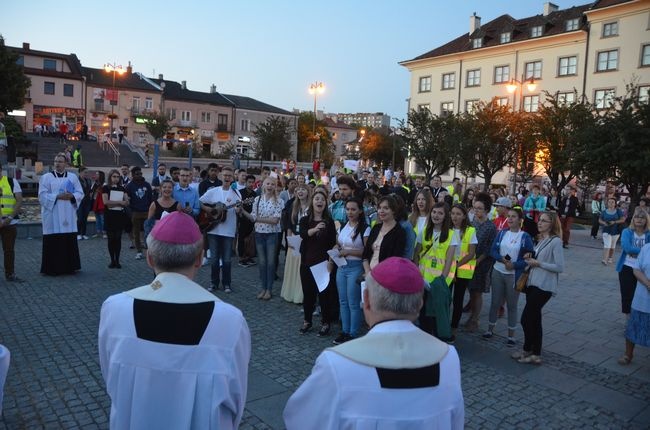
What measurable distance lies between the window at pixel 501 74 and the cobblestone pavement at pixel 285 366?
153 feet

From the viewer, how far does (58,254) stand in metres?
9.10

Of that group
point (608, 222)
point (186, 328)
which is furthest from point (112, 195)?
point (608, 222)

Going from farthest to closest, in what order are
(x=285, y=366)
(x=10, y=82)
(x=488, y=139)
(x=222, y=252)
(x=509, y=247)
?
(x=10, y=82)
(x=488, y=139)
(x=222, y=252)
(x=509, y=247)
(x=285, y=366)

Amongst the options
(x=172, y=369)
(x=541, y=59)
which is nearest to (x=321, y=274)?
(x=172, y=369)

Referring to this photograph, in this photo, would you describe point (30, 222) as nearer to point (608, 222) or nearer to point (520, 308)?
point (520, 308)

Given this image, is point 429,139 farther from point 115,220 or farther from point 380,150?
point 380,150

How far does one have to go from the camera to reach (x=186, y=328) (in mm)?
2092

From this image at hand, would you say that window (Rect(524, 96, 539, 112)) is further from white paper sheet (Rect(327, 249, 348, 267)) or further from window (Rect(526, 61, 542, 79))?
white paper sheet (Rect(327, 249, 348, 267))

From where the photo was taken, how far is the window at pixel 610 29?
4250cm

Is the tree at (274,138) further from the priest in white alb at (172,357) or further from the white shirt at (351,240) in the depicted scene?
the priest in white alb at (172,357)

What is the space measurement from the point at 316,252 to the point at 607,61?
46.1m

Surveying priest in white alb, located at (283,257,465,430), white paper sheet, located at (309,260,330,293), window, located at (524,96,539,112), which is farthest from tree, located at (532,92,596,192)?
→ priest in white alb, located at (283,257,465,430)

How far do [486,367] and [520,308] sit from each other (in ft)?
9.91

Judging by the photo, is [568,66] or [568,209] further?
[568,66]
